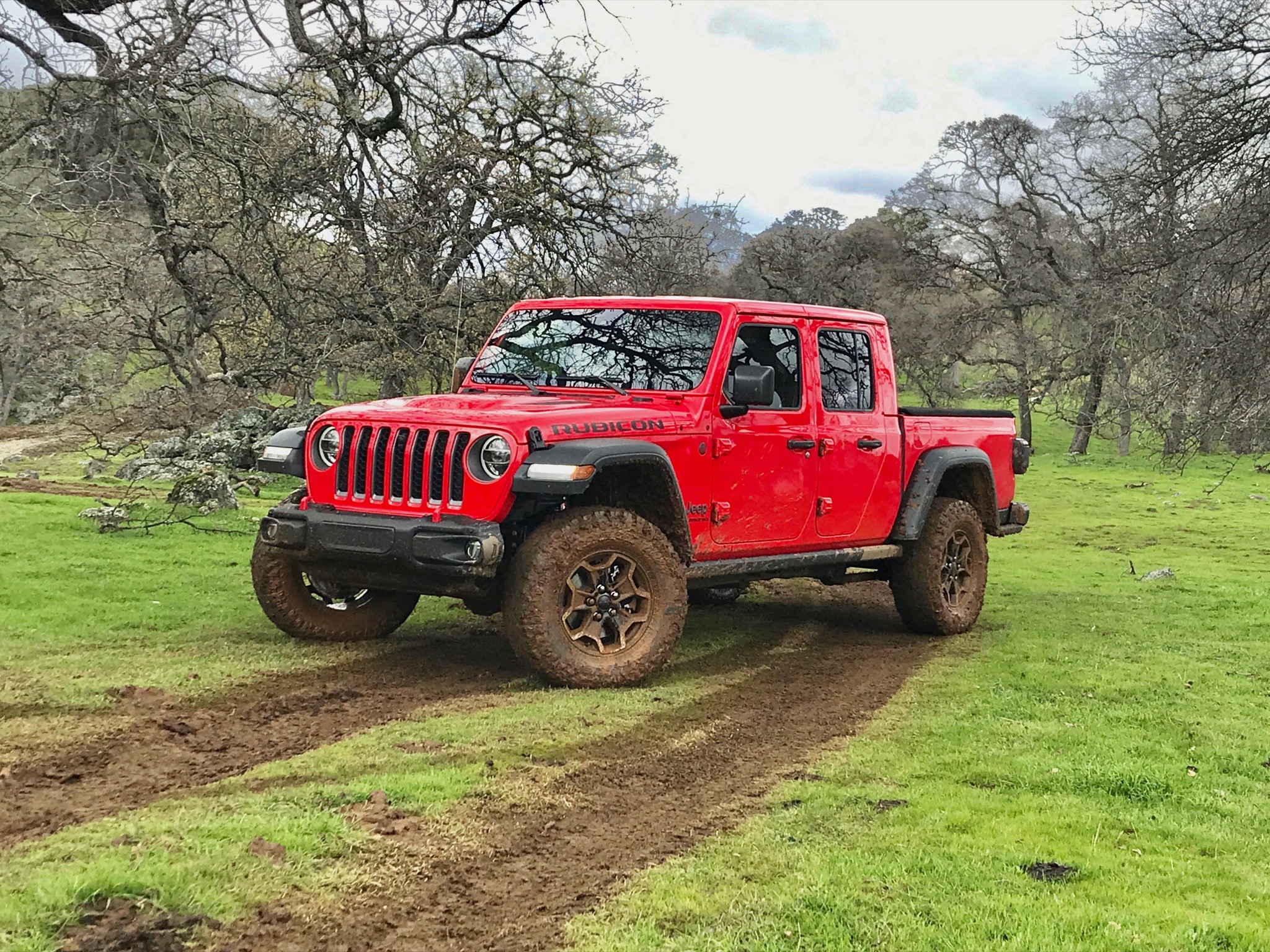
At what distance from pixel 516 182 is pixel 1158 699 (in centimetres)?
899

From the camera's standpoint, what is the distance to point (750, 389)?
22.1 feet

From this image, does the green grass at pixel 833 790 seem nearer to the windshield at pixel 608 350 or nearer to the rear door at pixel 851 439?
the rear door at pixel 851 439

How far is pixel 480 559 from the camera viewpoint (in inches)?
227

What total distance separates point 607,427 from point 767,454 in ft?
4.55

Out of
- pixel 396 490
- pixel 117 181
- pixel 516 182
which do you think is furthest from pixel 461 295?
pixel 396 490

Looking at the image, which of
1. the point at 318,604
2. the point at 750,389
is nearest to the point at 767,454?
the point at 750,389

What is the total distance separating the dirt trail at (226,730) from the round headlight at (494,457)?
1.21m

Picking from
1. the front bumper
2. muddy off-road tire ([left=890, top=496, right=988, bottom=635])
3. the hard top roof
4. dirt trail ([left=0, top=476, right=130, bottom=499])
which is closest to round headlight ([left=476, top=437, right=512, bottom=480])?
the hard top roof

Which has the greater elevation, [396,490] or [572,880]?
[396,490]

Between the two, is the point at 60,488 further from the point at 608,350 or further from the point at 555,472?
the point at 555,472

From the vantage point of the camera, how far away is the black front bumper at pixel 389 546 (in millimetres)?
5785

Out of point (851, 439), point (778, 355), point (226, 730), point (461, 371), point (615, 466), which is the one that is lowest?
point (226, 730)

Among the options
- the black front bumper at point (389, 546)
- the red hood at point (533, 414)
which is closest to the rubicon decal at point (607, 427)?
the red hood at point (533, 414)

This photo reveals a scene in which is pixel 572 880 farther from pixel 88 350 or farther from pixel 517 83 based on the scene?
pixel 88 350
